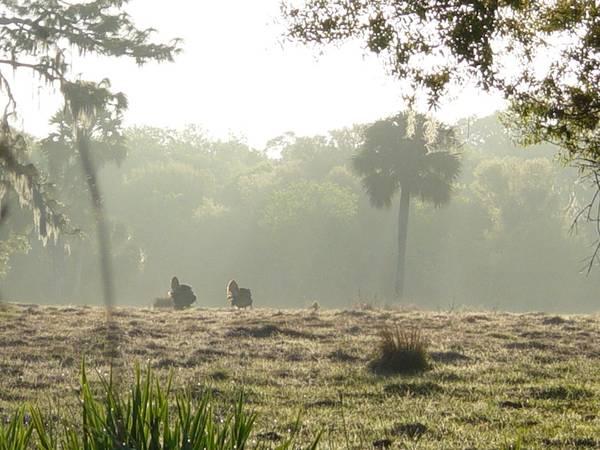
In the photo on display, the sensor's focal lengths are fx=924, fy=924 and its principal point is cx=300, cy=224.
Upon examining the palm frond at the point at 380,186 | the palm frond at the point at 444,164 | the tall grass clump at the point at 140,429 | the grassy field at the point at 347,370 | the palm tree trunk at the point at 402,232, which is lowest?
the grassy field at the point at 347,370

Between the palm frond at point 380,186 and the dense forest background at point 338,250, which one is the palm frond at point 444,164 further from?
the dense forest background at point 338,250

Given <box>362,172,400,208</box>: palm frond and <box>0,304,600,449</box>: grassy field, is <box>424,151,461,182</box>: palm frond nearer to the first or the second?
<box>362,172,400,208</box>: palm frond

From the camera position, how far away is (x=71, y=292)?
72750mm

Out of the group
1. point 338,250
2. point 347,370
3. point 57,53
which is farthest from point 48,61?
point 338,250

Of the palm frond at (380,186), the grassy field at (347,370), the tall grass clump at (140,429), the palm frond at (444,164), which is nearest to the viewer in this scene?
the tall grass clump at (140,429)

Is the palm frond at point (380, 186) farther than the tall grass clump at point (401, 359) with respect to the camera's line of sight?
Yes

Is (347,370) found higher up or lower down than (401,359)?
lower down

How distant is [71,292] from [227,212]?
64.7 ft

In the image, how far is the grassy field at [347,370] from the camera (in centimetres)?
1087

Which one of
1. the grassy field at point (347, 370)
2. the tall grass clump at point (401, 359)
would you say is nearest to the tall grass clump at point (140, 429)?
the grassy field at point (347, 370)

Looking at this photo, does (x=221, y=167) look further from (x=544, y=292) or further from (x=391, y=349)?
(x=391, y=349)

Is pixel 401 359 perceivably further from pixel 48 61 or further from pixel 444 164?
pixel 444 164

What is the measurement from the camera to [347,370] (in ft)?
53.6

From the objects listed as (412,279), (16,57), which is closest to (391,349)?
(16,57)
